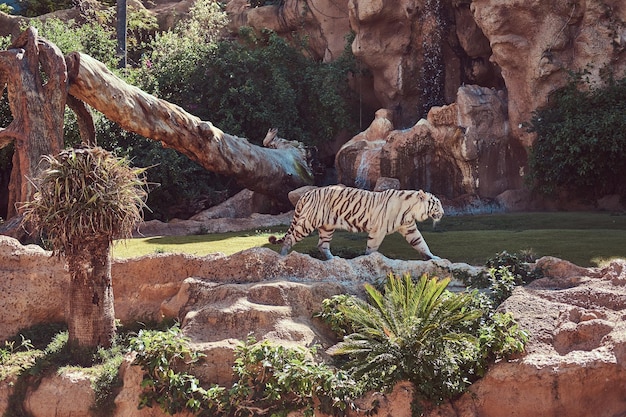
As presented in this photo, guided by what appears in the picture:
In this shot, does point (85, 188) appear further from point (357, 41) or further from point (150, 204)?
point (357, 41)

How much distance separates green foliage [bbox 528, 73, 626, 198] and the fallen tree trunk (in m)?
7.07

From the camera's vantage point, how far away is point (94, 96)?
15.2 meters

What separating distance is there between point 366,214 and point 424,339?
172 inches

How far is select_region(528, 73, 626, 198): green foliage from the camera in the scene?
1819cm

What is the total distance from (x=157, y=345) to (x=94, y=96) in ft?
28.3

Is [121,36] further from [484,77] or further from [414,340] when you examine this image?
[414,340]

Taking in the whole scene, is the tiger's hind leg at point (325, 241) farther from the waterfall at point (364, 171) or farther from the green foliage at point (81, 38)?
the green foliage at point (81, 38)

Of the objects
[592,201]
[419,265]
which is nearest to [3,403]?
[419,265]

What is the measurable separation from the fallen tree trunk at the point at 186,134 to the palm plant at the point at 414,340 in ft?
28.9

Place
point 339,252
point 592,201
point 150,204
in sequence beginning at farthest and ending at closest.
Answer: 1. point 150,204
2. point 592,201
3. point 339,252

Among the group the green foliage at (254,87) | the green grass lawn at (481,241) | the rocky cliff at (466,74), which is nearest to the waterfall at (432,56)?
the rocky cliff at (466,74)

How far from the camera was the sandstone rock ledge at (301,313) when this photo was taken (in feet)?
24.8

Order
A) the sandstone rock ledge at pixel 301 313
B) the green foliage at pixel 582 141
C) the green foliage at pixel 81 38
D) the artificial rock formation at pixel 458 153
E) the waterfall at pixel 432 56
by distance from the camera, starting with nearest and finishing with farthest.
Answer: the sandstone rock ledge at pixel 301 313 < the green foliage at pixel 582 141 < the artificial rock formation at pixel 458 153 < the green foliage at pixel 81 38 < the waterfall at pixel 432 56

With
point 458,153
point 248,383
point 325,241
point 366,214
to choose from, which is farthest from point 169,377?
point 458,153
